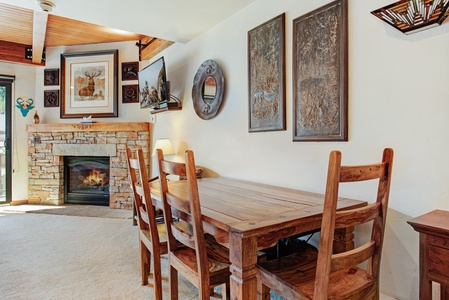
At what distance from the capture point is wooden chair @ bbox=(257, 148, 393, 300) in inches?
36.6

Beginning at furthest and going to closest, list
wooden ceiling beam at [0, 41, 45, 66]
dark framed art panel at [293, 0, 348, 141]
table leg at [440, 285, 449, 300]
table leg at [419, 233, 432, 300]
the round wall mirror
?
1. wooden ceiling beam at [0, 41, 45, 66]
2. the round wall mirror
3. dark framed art panel at [293, 0, 348, 141]
4. table leg at [440, 285, 449, 300]
5. table leg at [419, 233, 432, 300]

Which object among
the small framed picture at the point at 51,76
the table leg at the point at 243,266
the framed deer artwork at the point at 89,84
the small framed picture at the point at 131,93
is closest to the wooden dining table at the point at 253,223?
the table leg at the point at 243,266

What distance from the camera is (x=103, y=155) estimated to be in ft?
15.1

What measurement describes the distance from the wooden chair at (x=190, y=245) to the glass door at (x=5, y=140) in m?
Answer: 4.62

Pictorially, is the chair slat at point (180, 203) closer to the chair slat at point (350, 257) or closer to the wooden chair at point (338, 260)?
the wooden chair at point (338, 260)

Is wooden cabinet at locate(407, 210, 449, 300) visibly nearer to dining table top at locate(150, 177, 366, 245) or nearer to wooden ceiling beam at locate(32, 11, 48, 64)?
A: dining table top at locate(150, 177, 366, 245)

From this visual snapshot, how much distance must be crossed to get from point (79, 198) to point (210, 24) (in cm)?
387

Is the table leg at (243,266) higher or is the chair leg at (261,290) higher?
the table leg at (243,266)

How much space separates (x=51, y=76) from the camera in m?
4.78

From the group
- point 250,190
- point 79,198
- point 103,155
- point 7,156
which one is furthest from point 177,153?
point 7,156

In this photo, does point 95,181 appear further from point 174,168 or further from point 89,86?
A: point 174,168

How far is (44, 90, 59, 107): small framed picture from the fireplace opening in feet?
3.28

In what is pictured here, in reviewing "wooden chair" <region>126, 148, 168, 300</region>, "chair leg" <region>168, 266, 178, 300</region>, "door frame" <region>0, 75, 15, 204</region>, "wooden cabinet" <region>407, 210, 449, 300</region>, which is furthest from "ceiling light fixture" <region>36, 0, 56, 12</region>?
"wooden cabinet" <region>407, 210, 449, 300</region>

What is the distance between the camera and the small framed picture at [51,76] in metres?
4.77
